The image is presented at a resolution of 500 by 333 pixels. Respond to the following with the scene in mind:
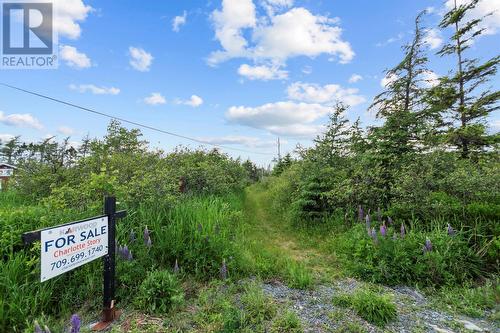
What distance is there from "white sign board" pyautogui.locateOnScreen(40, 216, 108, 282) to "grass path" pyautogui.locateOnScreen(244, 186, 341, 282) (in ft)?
8.96

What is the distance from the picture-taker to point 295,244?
5508 mm

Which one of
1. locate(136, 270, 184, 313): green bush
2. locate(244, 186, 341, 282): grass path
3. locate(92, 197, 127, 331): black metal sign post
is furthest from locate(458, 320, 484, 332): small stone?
locate(92, 197, 127, 331): black metal sign post

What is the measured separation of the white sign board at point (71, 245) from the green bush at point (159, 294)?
60 cm

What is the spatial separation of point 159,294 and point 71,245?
104cm

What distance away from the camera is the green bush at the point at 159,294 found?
2547 millimetres

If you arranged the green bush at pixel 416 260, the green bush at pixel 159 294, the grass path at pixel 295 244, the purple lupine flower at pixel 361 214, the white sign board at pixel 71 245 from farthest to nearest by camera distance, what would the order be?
the purple lupine flower at pixel 361 214
the grass path at pixel 295 244
the green bush at pixel 416 260
the green bush at pixel 159 294
the white sign board at pixel 71 245

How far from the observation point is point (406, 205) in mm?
4902

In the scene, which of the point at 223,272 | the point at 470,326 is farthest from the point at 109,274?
the point at 470,326

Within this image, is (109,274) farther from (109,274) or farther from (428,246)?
(428,246)

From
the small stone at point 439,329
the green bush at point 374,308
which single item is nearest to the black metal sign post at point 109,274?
the green bush at point 374,308

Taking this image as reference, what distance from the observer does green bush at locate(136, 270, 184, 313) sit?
2.55 meters

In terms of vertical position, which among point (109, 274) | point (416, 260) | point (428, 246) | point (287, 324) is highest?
point (109, 274)

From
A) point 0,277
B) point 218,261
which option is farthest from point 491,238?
point 0,277

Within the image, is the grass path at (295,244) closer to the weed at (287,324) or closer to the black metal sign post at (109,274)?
the weed at (287,324)
